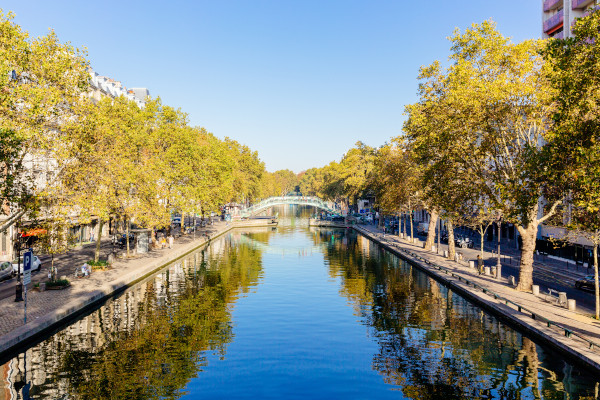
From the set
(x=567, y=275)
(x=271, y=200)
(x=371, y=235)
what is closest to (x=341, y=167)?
(x=271, y=200)

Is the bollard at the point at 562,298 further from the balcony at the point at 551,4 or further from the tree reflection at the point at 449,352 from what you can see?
the balcony at the point at 551,4

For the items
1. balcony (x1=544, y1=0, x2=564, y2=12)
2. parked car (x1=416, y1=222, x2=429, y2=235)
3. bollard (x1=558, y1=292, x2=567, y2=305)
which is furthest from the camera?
parked car (x1=416, y1=222, x2=429, y2=235)

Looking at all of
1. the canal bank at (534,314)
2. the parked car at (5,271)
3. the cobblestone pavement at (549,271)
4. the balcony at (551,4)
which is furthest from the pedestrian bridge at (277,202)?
the parked car at (5,271)

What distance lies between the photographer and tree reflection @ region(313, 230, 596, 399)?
18609mm

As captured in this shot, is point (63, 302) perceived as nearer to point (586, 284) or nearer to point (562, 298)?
point (562, 298)

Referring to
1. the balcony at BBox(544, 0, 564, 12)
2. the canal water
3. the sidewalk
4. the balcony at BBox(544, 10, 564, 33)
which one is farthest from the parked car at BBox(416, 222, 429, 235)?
the sidewalk

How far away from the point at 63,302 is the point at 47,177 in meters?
8.86

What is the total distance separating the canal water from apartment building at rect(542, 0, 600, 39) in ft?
121

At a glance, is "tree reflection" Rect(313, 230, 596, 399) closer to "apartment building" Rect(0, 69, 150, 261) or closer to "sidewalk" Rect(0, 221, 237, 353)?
"sidewalk" Rect(0, 221, 237, 353)

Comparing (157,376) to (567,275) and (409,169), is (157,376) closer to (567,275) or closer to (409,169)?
(567,275)

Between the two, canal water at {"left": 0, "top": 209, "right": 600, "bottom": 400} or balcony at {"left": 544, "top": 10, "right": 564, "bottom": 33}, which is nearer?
canal water at {"left": 0, "top": 209, "right": 600, "bottom": 400}

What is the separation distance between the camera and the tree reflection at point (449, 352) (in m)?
18.6

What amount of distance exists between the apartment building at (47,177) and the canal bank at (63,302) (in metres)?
3.83

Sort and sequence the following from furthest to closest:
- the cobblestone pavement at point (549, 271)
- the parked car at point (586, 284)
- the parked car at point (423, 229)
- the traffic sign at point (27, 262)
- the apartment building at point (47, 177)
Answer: the parked car at point (423, 229) → the parked car at point (586, 284) → the cobblestone pavement at point (549, 271) → the apartment building at point (47, 177) → the traffic sign at point (27, 262)
